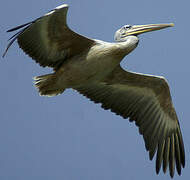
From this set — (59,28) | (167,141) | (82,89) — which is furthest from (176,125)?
(59,28)

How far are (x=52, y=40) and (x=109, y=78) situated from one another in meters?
1.35

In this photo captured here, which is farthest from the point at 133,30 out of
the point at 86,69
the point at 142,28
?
the point at 86,69

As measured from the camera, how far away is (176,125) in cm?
863

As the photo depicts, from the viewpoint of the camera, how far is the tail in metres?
7.83

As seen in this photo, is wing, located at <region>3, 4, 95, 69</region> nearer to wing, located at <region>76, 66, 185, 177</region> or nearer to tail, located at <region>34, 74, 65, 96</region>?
tail, located at <region>34, 74, 65, 96</region>

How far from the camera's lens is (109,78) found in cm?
826

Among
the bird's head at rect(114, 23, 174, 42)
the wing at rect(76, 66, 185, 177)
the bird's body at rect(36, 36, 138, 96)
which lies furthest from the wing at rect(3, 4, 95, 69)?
the wing at rect(76, 66, 185, 177)

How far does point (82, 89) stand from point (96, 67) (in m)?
1.33

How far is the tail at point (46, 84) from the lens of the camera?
783 cm

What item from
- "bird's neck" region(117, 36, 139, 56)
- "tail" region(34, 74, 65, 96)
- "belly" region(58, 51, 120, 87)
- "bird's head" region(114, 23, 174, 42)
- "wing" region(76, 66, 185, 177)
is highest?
"bird's head" region(114, 23, 174, 42)

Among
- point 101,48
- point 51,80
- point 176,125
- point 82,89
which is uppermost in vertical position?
point 101,48

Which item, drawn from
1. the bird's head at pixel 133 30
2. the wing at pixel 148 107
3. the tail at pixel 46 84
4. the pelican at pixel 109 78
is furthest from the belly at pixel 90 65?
the wing at pixel 148 107

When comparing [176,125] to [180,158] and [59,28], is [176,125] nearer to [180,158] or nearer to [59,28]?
[180,158]

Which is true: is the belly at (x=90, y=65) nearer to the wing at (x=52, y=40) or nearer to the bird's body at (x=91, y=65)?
the bird's body at (x=91, y=65)
